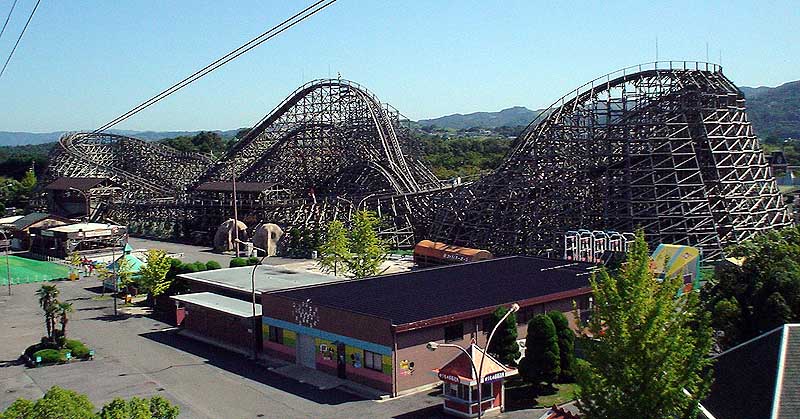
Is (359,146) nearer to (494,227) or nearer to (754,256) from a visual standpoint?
(494,227)

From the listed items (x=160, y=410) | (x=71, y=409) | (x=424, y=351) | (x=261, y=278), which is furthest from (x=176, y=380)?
(x=71, y=409)

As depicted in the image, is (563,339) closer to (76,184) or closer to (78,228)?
(78,228)

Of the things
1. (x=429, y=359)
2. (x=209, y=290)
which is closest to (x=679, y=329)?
(x=429, y=359)

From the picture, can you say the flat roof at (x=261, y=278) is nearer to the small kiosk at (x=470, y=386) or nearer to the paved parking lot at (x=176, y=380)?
the paved parking lot at (x=176, y=380)

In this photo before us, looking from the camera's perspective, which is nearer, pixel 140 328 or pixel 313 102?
pixel 140 328

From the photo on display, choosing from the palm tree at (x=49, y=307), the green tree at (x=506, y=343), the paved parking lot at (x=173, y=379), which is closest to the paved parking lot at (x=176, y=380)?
the paved parking lot at (x=173, y=379)
